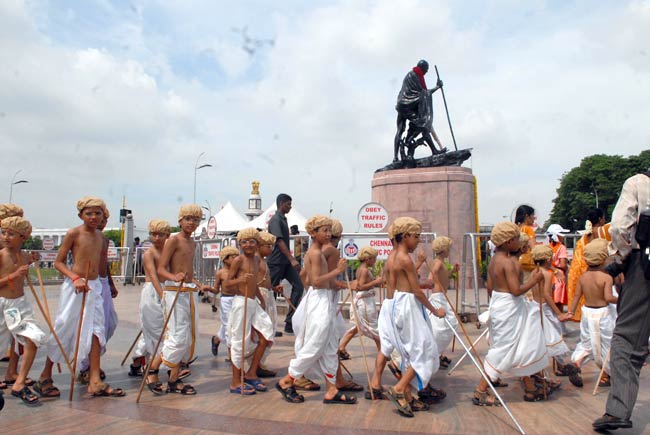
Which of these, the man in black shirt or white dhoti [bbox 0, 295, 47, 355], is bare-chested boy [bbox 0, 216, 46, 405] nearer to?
white dhoti [bbox 0, 295, 47, 355]

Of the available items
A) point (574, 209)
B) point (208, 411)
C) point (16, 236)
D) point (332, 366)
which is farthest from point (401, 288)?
point (574, 209)

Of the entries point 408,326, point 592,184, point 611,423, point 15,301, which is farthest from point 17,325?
point 592,184

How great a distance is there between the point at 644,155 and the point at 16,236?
2414 inches

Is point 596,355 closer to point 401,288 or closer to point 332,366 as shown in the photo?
point 401,288

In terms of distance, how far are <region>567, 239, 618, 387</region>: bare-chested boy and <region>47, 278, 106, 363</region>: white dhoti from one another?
4631 mm

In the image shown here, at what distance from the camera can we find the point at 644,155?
57.0 m

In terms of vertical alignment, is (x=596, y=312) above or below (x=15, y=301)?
below

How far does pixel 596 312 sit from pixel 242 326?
3.46 metres

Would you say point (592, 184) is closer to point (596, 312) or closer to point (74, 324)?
point (596, 312)

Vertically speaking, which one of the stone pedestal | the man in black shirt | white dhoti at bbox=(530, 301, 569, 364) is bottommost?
white dhoti at bbox=(530, 301, 569, 364)

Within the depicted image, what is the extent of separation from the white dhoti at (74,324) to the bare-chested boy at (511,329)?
345 centimetres

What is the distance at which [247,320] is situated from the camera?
585 cm

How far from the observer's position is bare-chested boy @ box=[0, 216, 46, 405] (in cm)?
540

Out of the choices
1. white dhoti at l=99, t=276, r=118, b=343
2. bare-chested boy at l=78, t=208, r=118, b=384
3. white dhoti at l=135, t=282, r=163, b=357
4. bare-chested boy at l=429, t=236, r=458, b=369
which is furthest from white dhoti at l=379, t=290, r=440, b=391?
white dhoti at l=99, t=276, r=118, b=343
